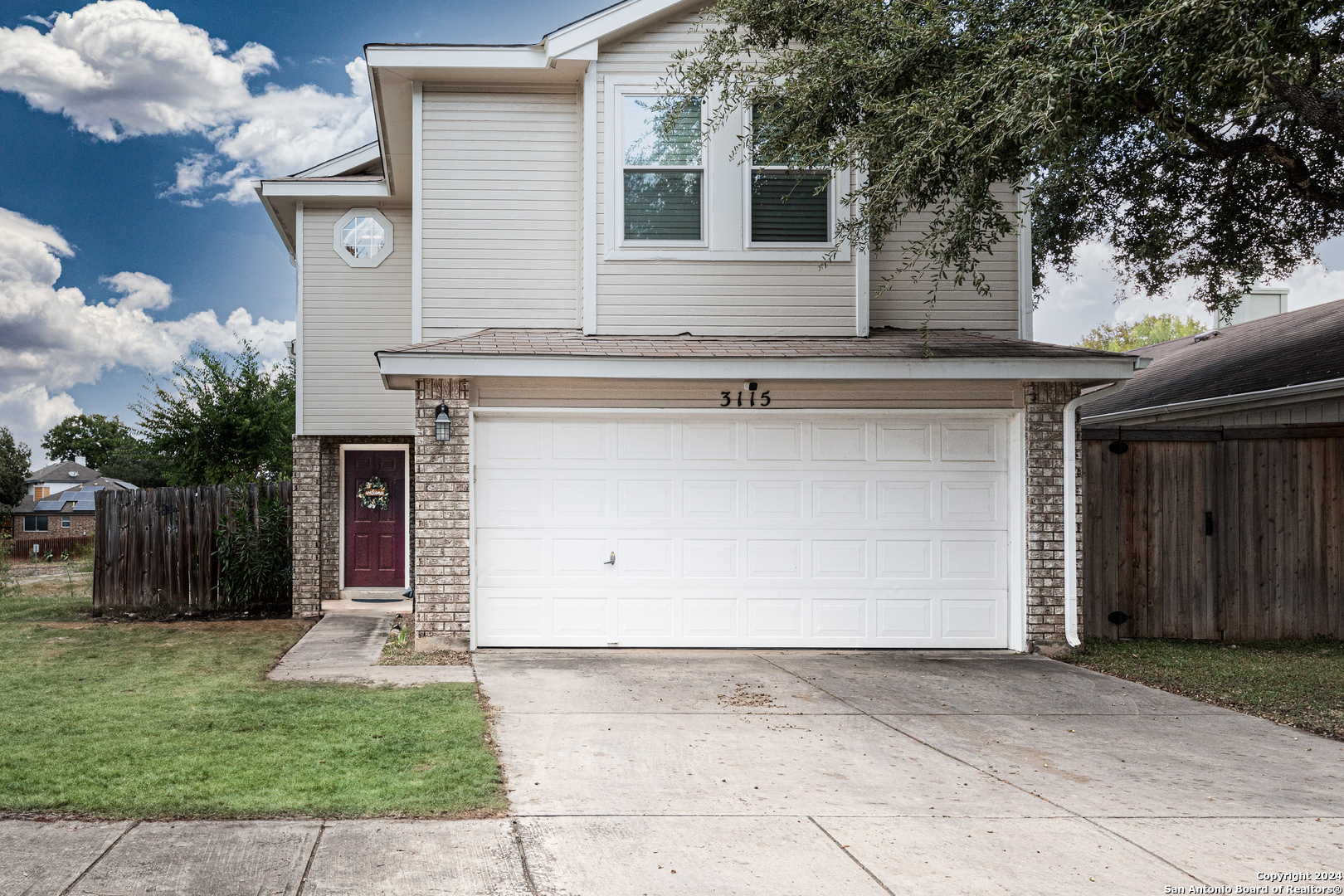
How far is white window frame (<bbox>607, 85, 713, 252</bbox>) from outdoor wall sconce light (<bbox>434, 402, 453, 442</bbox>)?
2438 millimetres

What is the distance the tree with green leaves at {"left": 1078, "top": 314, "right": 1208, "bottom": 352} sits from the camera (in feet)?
116

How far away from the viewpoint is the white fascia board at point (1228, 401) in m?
9.67

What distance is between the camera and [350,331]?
11328 millimetres

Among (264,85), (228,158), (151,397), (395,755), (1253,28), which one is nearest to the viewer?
(395,755)

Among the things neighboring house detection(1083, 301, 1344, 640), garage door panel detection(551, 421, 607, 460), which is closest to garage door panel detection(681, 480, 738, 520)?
garage door panel detection(551, 421, 607, 460)

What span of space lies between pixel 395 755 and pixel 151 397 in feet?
35.4

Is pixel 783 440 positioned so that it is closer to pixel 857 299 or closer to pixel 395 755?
pixel 857 299

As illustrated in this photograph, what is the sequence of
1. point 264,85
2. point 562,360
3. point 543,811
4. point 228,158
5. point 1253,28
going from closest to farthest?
point 543,811 < point 1253,28 < point 562,360 < point 264,85 < point 228,158

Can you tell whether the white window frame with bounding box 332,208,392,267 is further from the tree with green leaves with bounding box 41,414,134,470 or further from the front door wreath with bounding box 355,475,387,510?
the tree with green leaves with bounding box 41,414,134,470

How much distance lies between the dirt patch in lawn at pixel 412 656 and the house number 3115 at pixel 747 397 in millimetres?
3351

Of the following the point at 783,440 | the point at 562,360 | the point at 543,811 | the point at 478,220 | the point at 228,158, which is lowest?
the point at 543,811

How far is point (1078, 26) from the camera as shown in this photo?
5477 millimetres

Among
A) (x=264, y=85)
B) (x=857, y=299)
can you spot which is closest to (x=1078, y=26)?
(x=857, y=299)

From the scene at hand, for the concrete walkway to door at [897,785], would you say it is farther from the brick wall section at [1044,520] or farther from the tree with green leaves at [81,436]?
the tree with green leaves at [81,436]
